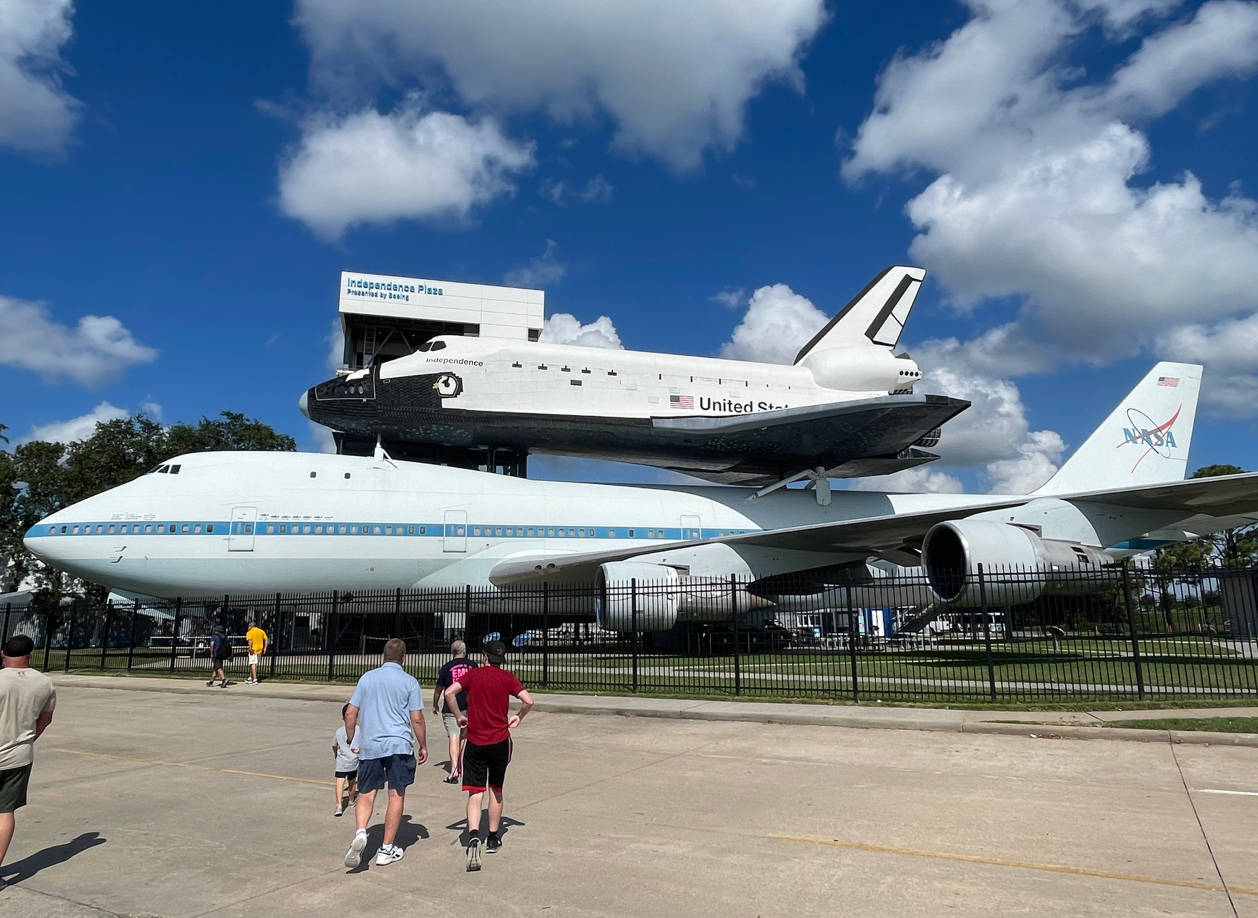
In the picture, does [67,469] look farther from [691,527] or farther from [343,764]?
[343,764]

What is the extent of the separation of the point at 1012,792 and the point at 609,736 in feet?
15.3

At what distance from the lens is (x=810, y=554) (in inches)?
803

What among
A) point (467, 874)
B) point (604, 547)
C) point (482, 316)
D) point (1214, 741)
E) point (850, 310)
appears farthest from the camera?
point (482, 316)

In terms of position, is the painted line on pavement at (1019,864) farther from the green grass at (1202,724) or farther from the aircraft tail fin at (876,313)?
the aircraft tail fin at (876,313)

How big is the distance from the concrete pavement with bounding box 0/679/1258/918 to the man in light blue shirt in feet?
0.78

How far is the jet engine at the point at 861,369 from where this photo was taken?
29.7 m

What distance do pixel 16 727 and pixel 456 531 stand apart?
16.3 metres

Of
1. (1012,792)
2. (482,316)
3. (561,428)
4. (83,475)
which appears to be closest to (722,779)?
(1012,792)

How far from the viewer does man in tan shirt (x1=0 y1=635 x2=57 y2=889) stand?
4512 millimetres

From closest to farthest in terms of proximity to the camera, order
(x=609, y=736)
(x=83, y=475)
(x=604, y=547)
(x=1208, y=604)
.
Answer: (x=609, y=736) < (x=1208, y=604) < (x=604, y=547) < (x=83, y=475)

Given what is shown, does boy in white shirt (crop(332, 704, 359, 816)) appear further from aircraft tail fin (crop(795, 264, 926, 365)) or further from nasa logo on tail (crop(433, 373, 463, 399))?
aircraft tail fin (crop(795, 264, 926, 365))

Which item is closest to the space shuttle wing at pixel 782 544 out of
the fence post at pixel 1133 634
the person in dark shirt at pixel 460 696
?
the fence post at pixel 1133 634

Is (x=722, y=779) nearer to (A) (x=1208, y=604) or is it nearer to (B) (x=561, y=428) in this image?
(A) (x=1208, y=604)

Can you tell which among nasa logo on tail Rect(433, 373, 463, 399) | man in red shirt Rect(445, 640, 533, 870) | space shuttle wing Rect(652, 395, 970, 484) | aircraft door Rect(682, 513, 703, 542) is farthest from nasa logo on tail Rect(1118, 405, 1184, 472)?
man in red shirt Rect(445, 640, 533, 870)
